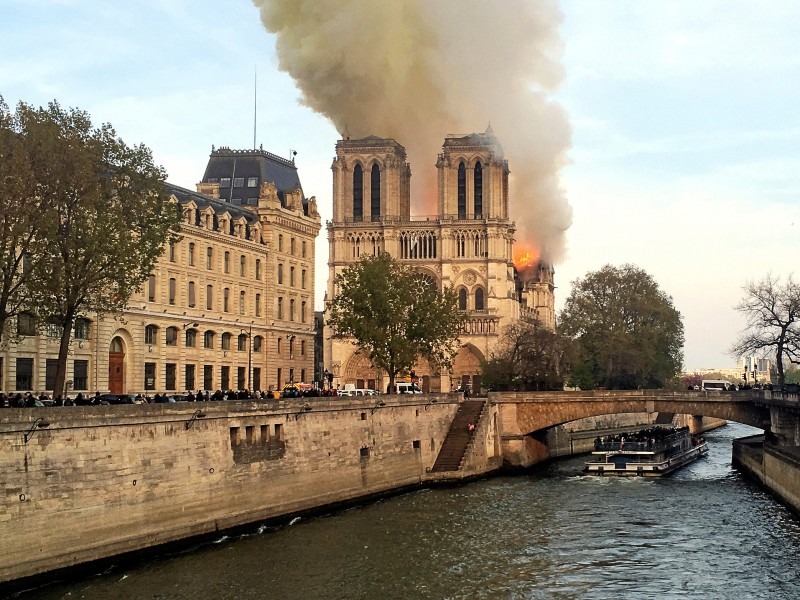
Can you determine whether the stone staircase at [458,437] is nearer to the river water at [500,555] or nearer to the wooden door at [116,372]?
the river water at [500,555]

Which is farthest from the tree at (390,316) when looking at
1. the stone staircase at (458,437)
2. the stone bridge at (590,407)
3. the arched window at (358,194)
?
the arched window at (358,194)

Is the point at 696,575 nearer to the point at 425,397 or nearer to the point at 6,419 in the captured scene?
the point at 6,419

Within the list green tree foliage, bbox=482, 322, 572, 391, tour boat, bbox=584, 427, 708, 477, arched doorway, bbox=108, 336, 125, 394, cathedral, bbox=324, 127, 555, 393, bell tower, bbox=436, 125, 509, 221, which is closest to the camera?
arched doorway, bbox=108, 336, 125, 394

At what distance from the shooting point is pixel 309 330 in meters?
118

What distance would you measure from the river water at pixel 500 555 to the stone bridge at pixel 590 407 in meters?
17.2

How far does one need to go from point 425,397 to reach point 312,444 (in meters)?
21.5

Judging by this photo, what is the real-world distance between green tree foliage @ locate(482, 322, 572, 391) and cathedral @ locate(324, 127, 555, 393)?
23.2 meters

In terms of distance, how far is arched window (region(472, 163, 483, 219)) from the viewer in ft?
514

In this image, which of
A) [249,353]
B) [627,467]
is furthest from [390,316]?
[627,467]

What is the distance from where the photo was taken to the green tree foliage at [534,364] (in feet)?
405

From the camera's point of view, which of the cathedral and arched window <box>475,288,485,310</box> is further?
arched window <box>475,288,485,310</box>

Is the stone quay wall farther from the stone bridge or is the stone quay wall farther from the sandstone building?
the stone bridge

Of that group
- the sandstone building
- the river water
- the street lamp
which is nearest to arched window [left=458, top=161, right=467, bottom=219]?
the sandstone building

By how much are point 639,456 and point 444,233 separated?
68611 mm
